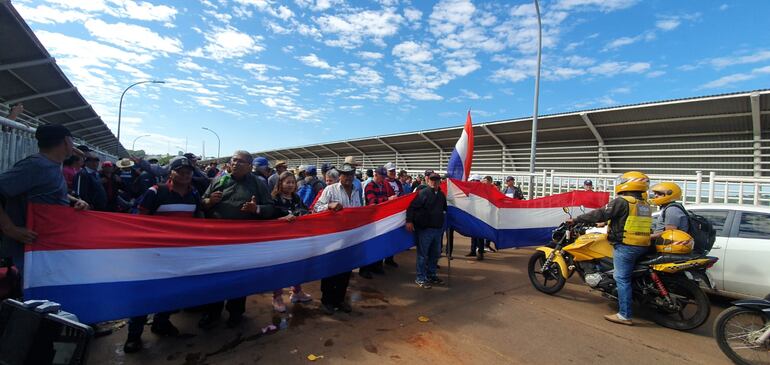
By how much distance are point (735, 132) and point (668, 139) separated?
1.69m

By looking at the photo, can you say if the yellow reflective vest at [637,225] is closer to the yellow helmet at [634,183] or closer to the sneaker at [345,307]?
the yellow helmet at [634,183]

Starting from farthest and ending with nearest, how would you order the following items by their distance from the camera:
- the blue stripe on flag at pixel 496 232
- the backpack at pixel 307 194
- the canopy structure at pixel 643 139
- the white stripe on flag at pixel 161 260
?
the canopy structure at pixel 643 139, the blue stripe on flag at pixel 496 232, the backpack at pixel 307 194, the white stripe on flag at pixel 161 260

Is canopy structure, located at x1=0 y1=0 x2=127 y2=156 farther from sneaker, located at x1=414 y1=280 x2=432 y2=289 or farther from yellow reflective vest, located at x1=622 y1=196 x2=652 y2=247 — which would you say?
yellow reflective vest, located at x1=622 y1=196 x2=652 y2=247

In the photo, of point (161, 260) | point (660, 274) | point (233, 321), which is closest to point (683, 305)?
point (660, 274)

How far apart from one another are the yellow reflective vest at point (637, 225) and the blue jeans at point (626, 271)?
88mm

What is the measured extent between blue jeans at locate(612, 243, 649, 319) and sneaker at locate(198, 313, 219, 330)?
15.9 feet

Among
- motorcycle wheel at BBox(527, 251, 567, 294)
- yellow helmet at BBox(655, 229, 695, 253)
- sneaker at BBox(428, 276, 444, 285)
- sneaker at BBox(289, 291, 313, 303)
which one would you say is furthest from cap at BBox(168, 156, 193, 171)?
yellow helmet at BBox(655, 229, 695, 253)

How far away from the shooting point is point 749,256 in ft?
15.4

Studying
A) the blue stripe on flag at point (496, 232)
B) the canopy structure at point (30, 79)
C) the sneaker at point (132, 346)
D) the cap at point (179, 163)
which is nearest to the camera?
the sneaker at point (132, 346)

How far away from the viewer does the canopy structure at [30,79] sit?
6.99 m

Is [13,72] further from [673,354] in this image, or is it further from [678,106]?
[678,106]

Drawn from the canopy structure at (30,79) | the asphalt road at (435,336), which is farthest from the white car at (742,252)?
the canopy structure at (30,79)

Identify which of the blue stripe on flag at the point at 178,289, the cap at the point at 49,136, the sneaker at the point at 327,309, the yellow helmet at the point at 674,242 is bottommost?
the sneaker at the point at 327,309

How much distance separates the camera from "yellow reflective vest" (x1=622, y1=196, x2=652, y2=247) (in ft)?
14.0
